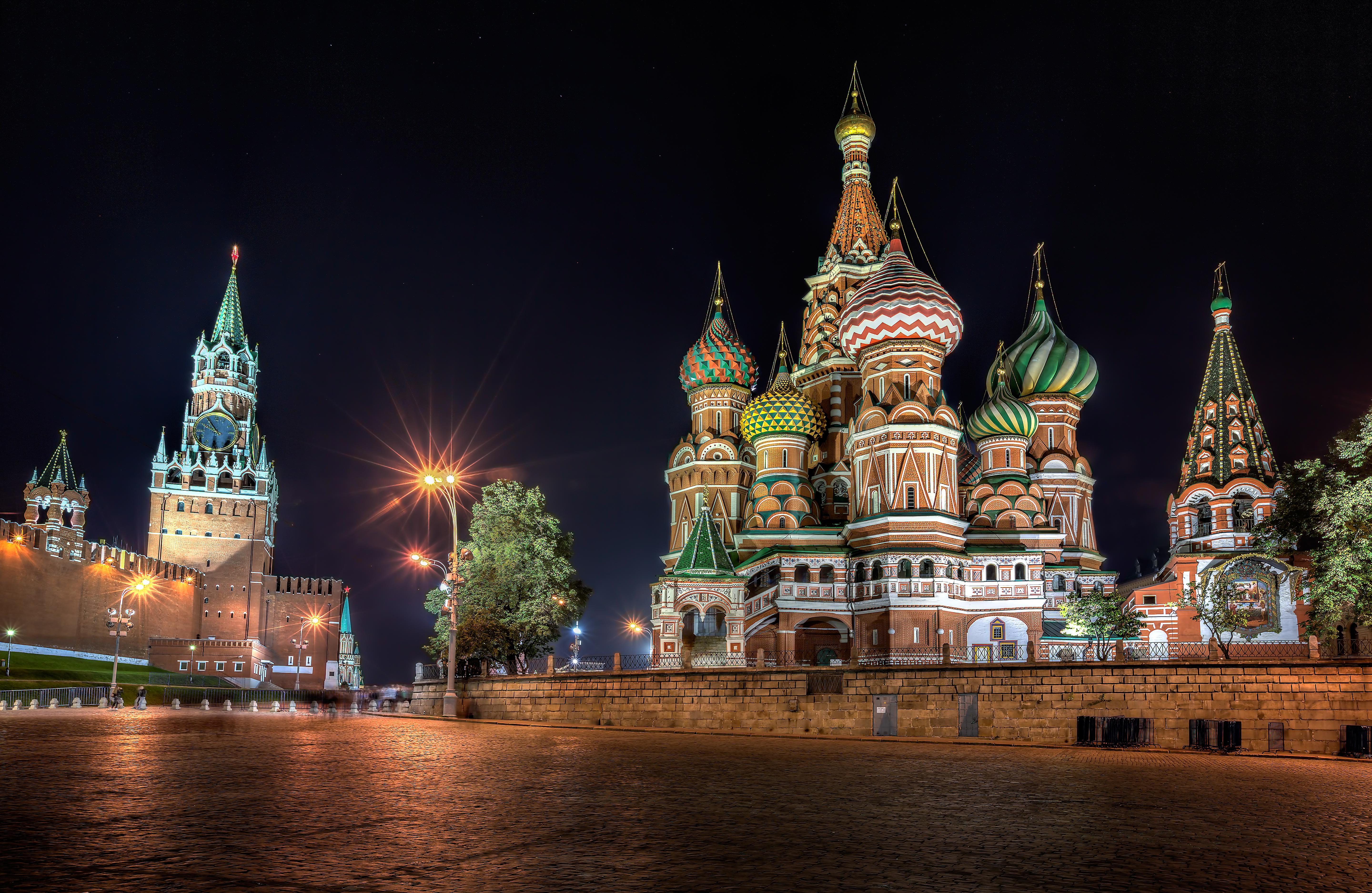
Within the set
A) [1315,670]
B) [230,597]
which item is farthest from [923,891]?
[230,597]

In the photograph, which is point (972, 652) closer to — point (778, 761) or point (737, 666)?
point (737, 666)

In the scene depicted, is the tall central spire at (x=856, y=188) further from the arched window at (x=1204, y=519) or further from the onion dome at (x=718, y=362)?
the arched window at (x=1204, y=519)

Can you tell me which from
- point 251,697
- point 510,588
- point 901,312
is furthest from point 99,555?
point 901,312

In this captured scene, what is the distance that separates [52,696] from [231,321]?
6622cm

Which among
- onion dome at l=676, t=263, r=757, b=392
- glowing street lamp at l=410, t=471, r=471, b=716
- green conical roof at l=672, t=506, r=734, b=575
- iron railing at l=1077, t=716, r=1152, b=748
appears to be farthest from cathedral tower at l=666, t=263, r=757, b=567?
iron railing at l=1077, t=716, r=1152, b=748

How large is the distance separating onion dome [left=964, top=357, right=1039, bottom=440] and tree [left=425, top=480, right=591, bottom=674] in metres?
19.6

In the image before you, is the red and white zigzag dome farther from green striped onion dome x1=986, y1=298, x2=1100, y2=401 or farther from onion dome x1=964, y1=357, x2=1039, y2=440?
green striped onion dome x1=986, y1=298, x2=1100, y2=401

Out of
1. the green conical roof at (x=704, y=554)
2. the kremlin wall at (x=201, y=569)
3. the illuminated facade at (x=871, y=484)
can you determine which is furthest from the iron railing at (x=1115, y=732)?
the kremlin wall at (x=201, y=569)

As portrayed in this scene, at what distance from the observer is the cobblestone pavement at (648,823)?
5664mm

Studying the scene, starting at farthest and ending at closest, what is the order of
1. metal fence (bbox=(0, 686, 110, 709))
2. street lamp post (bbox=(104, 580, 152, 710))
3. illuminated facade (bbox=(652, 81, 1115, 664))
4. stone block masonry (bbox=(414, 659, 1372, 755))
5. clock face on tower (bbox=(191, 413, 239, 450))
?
clock face on tower (bbox=(191, 413, 239, 450)) → street lamp post (bbox=(104, 580, 152, 710)) → illuminated facade (bbox=(652, 81, 1115, 664)) → metal fence (bbox=(0, 686, 110, 709)) → stone block masonry (bbox=(414, 659, 1372, 755))

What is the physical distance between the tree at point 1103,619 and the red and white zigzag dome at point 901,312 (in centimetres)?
1215

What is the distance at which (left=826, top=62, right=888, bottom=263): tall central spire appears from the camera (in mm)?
50906

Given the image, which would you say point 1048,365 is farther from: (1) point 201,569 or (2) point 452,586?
(1) point 201,569

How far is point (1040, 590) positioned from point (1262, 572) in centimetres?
872
